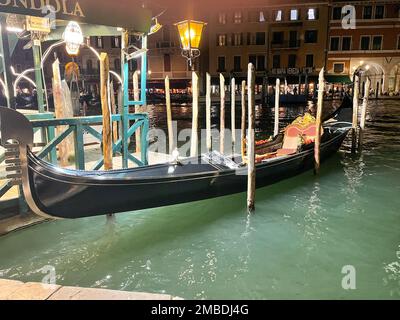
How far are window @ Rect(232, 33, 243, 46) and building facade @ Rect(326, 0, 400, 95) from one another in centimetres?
800

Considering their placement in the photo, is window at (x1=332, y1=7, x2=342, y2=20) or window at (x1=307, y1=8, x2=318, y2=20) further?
window at (x1=332, y1=7, x2=342, y2=20)

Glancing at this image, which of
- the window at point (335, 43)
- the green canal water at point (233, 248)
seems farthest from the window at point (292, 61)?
the green canal water at point (233, 248)

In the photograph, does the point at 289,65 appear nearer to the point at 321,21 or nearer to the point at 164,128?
the point at 321,21

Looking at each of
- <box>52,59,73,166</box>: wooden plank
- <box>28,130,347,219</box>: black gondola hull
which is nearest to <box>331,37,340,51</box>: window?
<box>28,130,347,219</box>: black gondola hull

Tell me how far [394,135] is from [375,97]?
795 inches

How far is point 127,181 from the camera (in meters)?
4.68

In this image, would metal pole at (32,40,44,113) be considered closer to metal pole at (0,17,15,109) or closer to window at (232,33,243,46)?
metal pole at (0,17,15,109)

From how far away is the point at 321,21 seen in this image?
3091 centimetres

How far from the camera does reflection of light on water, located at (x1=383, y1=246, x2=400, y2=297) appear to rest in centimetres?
383

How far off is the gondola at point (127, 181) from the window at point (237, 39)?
26.8 m

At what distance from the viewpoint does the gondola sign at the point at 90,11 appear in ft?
13.1

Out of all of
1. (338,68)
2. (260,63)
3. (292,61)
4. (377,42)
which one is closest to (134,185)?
(260,63)

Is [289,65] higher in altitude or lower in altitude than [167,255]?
higher
